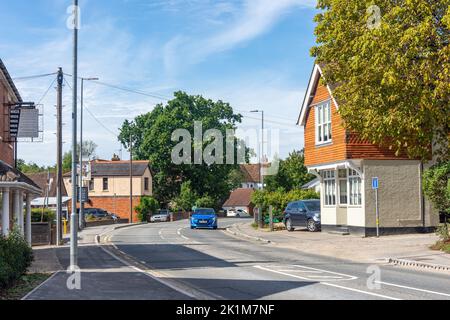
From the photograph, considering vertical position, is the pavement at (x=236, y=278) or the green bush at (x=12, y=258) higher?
the green bush at (x=12, y=258)

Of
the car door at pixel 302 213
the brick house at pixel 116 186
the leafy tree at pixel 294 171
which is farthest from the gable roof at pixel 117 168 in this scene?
the car door at pixel 302 213

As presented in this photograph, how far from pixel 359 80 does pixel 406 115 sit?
94.5 inches

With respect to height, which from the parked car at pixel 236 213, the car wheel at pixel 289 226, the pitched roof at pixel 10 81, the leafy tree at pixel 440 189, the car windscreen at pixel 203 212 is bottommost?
the parked car at pixel 236 213

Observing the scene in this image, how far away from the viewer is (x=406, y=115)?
2352 centimetres

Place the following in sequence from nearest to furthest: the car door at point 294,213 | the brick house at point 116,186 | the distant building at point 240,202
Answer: the car door at point 294,213 < the brick house at point 116,186 < the distant building at point 240,202

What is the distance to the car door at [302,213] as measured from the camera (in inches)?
1444

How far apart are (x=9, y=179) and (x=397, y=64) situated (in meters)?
13.4

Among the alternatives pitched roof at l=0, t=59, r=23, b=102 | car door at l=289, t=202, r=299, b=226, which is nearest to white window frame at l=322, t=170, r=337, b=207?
car door at l=289, t=202, r=299, b=226

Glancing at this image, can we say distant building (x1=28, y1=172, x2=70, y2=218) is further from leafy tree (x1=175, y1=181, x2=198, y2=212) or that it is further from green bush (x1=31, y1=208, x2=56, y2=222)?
green bush (x1=31, y1=208, x2=56, y2=222)

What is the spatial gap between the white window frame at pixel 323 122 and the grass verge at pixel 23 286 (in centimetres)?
1955

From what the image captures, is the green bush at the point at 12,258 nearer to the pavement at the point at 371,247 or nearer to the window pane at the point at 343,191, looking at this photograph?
the pavement at the point at 371,247

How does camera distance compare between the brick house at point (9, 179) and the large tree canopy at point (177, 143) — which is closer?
the brick house at point (9, 179)
